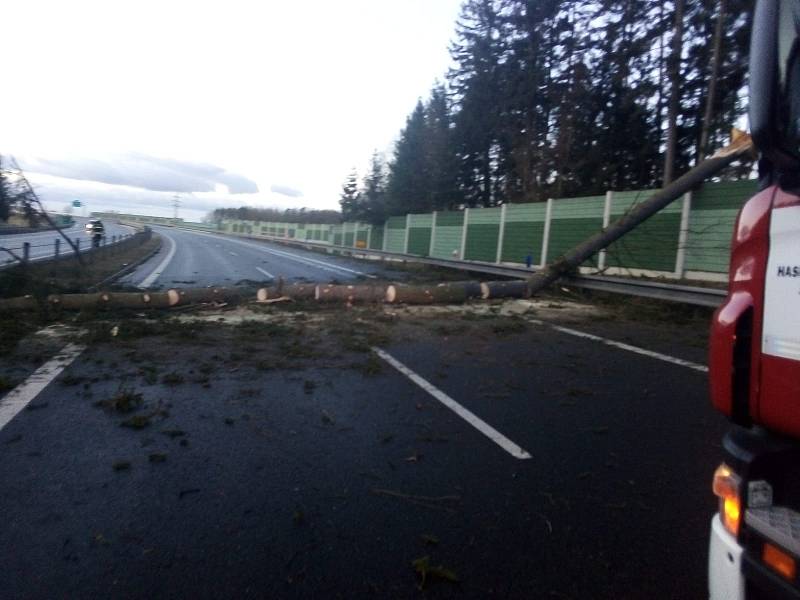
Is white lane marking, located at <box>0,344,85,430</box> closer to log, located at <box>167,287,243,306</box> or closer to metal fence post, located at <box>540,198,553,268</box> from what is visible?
log, located at <box>167,287,243,306</box>

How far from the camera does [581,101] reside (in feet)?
90.2

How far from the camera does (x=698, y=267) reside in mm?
13875

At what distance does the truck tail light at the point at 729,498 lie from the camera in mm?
1965

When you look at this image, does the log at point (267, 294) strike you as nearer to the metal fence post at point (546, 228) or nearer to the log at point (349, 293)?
the log at point (349, 293)

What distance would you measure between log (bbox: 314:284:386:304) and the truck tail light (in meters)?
Result: 10.5

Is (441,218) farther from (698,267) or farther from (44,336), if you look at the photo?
(44,336)

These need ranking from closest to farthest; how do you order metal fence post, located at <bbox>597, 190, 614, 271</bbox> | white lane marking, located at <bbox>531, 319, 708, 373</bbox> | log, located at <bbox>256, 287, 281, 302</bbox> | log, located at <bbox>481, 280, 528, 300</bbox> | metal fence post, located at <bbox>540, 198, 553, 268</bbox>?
white lane marking, located at <bbox>531, 319, 708, 373</bbox>
log, located at <bbox>256, 287, 281, 302</bbox>
log, located at <bbox>481, 280, 528, 300</bbox>
metal fence post, located at <bbox>597, 190, 614, 271</bbox>
metal fence post, located at <bbox>540, 198, 553, 268</bbox>

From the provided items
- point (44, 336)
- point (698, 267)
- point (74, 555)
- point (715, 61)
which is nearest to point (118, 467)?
point (74, 555)

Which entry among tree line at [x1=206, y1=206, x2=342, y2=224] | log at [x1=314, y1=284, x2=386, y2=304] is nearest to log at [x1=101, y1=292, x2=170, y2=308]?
log at [x1=314, y1=284, x2=386, y2=304]

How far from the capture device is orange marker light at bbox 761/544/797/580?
169 centimetres

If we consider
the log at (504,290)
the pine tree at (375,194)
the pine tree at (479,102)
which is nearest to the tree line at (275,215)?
the pine tree at (375,194)

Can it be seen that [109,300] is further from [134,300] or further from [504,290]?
[504,290]

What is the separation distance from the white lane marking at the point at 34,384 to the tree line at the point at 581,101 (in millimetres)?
19066

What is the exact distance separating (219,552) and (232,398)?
9.39 ft
